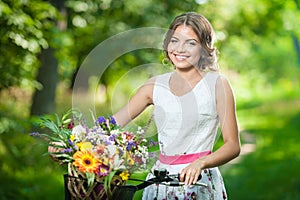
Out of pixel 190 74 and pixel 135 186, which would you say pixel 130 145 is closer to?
pixel 135 186

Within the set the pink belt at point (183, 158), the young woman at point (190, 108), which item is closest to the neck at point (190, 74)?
the young woman at point (190, 108)

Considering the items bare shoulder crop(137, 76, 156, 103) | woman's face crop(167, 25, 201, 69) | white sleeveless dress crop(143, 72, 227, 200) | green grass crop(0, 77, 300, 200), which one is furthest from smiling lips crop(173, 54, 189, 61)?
green grass crop(0, 77, 300, 200)

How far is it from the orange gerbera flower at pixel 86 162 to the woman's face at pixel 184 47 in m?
0.70

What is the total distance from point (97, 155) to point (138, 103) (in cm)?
70

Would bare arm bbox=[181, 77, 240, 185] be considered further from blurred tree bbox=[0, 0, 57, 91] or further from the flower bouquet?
blurred tree bbox=[0, 0, 57, 91]

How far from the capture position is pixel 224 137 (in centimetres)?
285

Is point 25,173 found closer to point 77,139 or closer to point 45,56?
point 45,56

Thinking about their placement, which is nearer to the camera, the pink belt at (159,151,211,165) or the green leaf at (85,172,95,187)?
the green leaf at (85,172,95,187)

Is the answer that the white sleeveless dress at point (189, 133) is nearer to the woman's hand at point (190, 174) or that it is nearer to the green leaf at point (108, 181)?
the woman's hand at point (190, 174)

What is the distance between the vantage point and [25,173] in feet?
28.7

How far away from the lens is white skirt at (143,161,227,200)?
9.86ft

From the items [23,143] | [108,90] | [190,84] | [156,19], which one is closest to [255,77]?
[108,90]

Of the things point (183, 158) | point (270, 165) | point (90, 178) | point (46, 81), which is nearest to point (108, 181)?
point (90, 178)

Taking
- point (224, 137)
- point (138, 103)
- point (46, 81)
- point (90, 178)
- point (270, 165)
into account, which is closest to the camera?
point (90, 178)
